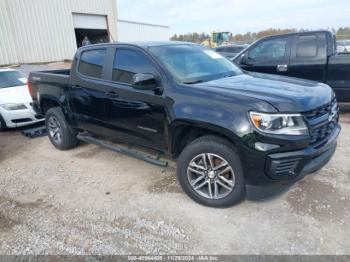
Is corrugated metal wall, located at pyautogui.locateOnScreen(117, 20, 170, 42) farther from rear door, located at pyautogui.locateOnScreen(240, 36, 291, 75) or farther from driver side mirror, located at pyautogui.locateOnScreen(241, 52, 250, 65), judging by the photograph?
rear door, located at pyautogui.locateOnScreen(240, 36, 291, 75)

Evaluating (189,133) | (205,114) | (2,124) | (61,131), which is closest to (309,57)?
(189,133)

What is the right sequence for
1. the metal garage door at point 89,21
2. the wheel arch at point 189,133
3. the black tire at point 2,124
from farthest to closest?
the metal garage door at point 89,21 < the black tire at point 2,124 < the wheel arch at point 189,133

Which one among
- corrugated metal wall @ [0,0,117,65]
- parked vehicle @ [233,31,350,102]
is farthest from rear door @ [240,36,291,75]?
corrugated metal wall @ [0,0,117,65]

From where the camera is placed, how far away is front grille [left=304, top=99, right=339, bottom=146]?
9.47 feet

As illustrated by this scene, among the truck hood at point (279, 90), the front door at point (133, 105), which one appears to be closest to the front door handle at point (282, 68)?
the truck hood at point (279, 90)

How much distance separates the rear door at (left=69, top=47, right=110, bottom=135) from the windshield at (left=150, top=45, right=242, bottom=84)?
3.15 ft

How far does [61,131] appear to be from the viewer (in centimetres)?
522

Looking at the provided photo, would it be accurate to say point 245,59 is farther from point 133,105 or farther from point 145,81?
point 145,81

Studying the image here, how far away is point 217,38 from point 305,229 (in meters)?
30.5

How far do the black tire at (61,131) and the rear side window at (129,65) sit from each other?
1.67 metres

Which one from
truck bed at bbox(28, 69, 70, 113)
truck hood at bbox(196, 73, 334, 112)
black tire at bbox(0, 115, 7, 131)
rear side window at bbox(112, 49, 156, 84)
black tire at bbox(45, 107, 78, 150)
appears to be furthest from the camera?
black tire at bbox(0, 115, 7, 131)

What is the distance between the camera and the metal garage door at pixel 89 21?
61.1 ft

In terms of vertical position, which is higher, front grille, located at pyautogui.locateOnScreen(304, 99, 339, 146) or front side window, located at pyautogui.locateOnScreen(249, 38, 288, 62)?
front side window, located at pyautogui.locateOnScreen(249, 38, 288, 62)

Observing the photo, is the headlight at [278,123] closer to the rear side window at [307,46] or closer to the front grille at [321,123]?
the front grille at [321,123]
